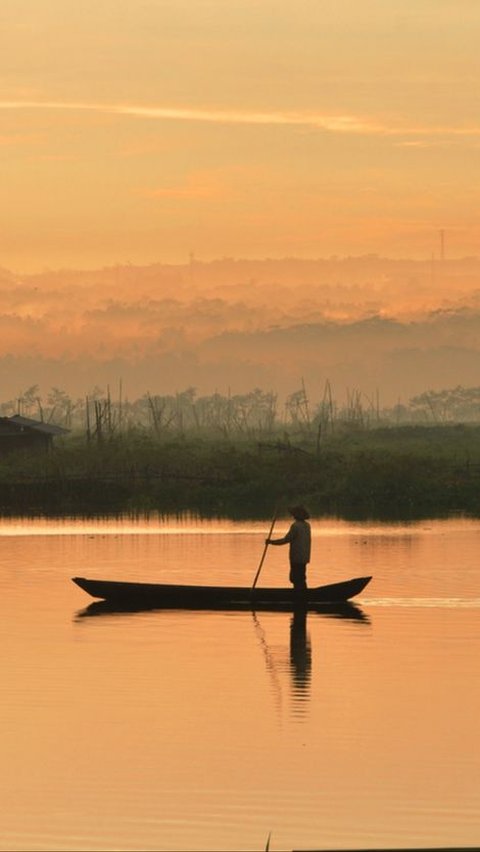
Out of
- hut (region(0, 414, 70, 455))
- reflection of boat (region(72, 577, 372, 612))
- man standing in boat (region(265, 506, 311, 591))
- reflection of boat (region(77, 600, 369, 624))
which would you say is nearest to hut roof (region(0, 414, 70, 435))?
hut (region(0, 414, 70, 455))

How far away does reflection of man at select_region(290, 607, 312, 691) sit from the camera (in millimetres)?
24547

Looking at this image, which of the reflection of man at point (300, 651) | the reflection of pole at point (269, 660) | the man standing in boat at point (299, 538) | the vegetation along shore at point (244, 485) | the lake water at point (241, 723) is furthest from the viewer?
the vegetation along shore at point (244, 485)

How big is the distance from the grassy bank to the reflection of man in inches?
1196

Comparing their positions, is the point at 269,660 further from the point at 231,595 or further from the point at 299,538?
the point at 231,595

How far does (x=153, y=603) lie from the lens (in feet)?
108

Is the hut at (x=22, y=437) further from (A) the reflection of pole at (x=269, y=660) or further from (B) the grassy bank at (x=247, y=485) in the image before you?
(A) the reflection of pole at (x=269, y=660)

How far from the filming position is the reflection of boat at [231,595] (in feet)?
107

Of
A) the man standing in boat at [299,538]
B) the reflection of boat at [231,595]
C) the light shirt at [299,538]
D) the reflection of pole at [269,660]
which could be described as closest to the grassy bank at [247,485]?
the reflection of boat at [231,595]

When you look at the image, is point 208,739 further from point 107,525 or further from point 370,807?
point 107,525

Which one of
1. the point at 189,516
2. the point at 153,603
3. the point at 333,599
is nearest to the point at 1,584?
the point at 153,603

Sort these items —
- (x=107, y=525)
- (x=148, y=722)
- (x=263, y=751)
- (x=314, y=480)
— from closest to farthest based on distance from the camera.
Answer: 1. (x=263, y=751)
2. (x=148, y=722)
3. (x=107, y=525)
4. (x=314, y=480)

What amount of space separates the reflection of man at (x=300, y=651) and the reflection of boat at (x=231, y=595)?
0.28m

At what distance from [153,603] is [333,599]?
305 cm

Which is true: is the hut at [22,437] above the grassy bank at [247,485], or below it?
above
